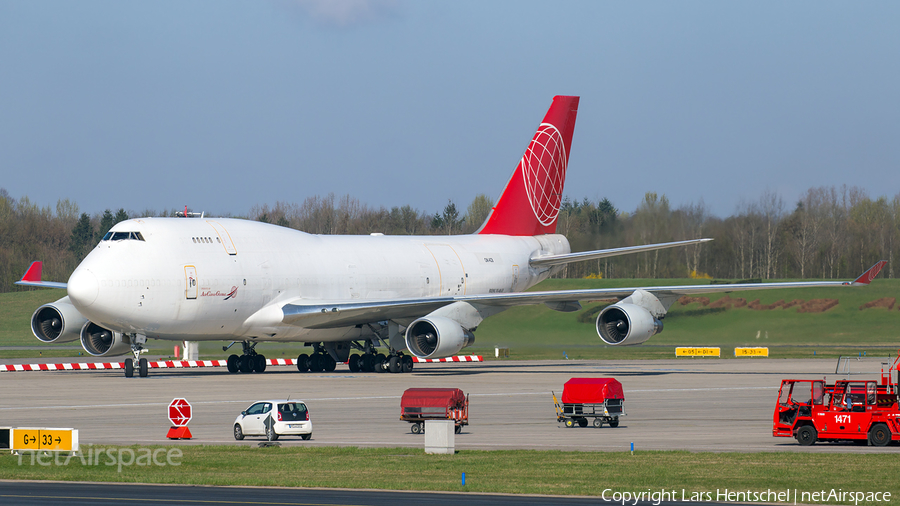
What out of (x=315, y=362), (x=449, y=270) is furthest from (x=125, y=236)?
(x=449, y=270)

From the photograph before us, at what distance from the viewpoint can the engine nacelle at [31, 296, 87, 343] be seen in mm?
41156

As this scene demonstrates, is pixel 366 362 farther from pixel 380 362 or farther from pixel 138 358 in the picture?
pixel 138 358

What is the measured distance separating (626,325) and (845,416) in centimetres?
1720

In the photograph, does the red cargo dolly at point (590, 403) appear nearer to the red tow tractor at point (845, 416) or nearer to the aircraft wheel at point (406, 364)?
the red tow tractor at point (845, 416)

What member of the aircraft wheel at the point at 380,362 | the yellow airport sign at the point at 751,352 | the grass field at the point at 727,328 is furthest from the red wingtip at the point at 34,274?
the yellow airport sign at the point at 751,352

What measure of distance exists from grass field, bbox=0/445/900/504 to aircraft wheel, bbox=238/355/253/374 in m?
22.8

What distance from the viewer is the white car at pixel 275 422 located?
21663 millimetres

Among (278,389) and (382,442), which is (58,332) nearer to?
(278,389)

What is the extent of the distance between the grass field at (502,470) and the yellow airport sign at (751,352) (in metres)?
37.9

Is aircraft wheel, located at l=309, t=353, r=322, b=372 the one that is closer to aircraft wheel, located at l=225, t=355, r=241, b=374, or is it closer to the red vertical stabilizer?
aircraft wheel, located at l=225, t=355, r=241, b=374

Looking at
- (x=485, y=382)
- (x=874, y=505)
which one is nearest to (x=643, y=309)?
(x=485, y=382)

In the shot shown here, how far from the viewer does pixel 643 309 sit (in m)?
38.5

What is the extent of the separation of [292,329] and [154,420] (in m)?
15.0

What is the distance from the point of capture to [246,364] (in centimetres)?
4262
